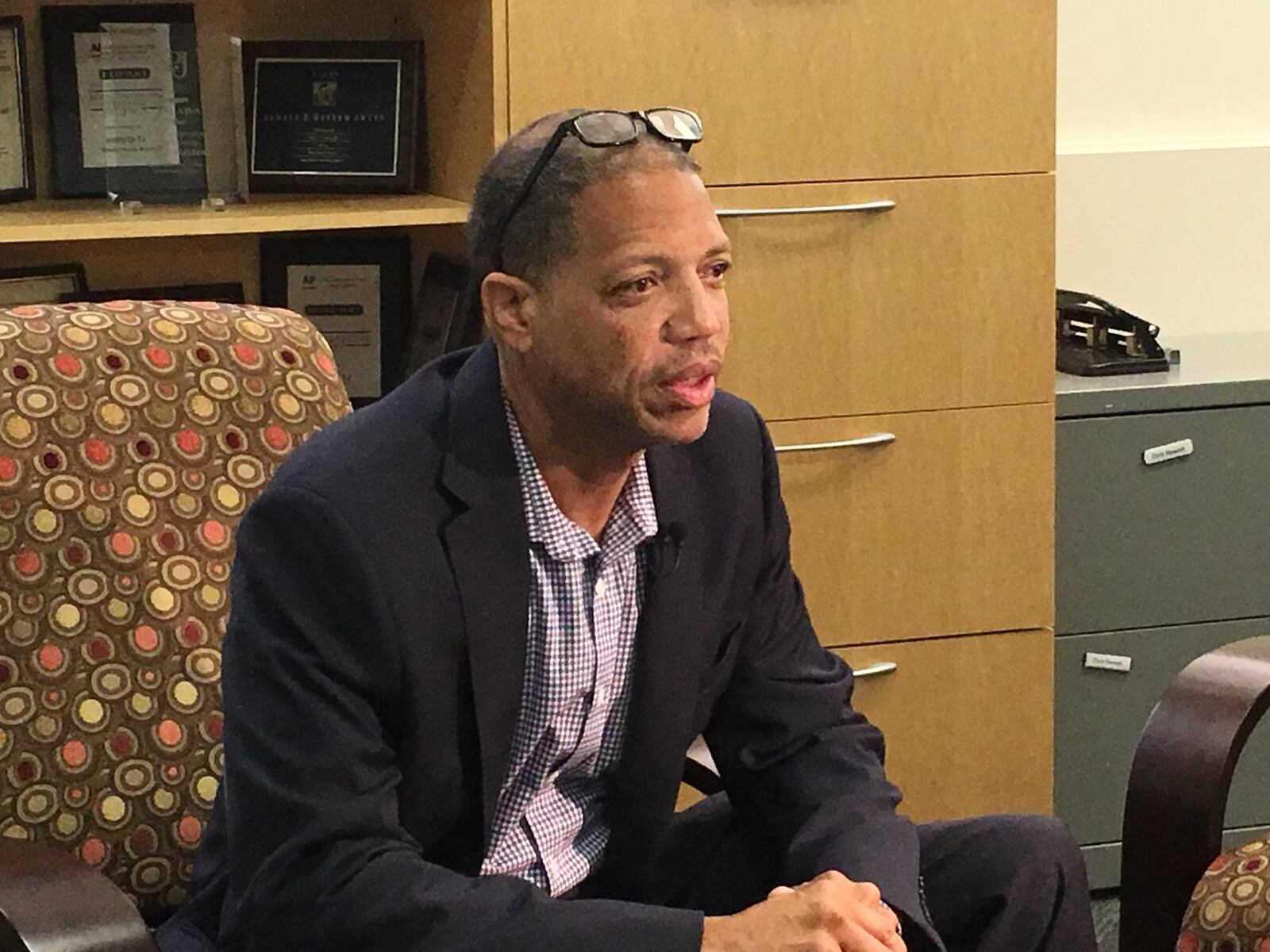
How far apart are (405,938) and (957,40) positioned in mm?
1569

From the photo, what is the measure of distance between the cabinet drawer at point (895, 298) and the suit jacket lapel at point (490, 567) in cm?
102

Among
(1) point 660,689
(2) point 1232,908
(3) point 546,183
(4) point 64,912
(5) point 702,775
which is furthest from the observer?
(5) point 702,775

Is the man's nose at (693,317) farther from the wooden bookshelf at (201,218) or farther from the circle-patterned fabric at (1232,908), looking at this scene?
the wooden bookshelf at (201,218)

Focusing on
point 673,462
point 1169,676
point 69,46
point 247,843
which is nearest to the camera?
point 247,843

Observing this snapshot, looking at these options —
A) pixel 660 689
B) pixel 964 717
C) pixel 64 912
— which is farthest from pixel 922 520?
pixel 64 912

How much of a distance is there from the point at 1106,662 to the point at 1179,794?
1.04 m

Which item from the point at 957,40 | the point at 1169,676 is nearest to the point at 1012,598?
the point at 1169,676

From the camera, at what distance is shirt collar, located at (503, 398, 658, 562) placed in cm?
164

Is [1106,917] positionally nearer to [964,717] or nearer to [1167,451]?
[964,717]

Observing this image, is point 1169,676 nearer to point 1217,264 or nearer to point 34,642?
point 1217,264

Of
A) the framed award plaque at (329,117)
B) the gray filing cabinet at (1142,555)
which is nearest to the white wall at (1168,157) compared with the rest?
the gray filing cabinet at (1142,555)

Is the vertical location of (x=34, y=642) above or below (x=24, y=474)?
below

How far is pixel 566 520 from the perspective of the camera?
166cm

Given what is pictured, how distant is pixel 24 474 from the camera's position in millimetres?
1825
